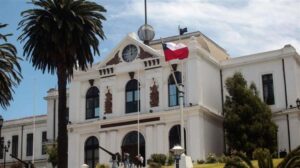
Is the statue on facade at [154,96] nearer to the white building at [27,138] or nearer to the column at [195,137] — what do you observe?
the column at [195,137]

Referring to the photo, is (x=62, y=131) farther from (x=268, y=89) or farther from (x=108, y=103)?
(x=268, y=89)

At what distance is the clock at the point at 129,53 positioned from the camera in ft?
192

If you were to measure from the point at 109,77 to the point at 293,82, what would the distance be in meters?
17.8

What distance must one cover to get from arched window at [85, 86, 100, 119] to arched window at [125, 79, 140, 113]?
11.7 ft

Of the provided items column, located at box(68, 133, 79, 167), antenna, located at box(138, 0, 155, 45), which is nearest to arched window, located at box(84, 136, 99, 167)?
column, located at box(68, 133, 79, 167)

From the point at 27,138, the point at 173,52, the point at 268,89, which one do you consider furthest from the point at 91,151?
the point at 173,52

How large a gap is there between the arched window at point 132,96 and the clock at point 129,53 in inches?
86.9

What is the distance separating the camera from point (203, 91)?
5559 centimetres

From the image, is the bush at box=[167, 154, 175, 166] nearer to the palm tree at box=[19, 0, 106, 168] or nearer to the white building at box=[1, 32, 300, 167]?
the white building at box=[1, 32, 300, 167]

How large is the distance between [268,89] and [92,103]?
17.6 m

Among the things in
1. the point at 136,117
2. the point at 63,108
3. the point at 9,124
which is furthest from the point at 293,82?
the point at 9,124

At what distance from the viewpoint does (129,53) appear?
5884 centimetres

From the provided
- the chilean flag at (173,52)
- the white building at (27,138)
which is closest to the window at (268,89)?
the chilean flag at (173,52)

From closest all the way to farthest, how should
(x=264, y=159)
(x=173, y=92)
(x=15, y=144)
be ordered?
1. (x=264, y=159)
2. (x=173, y=92)
3. (x=15, y=144)
